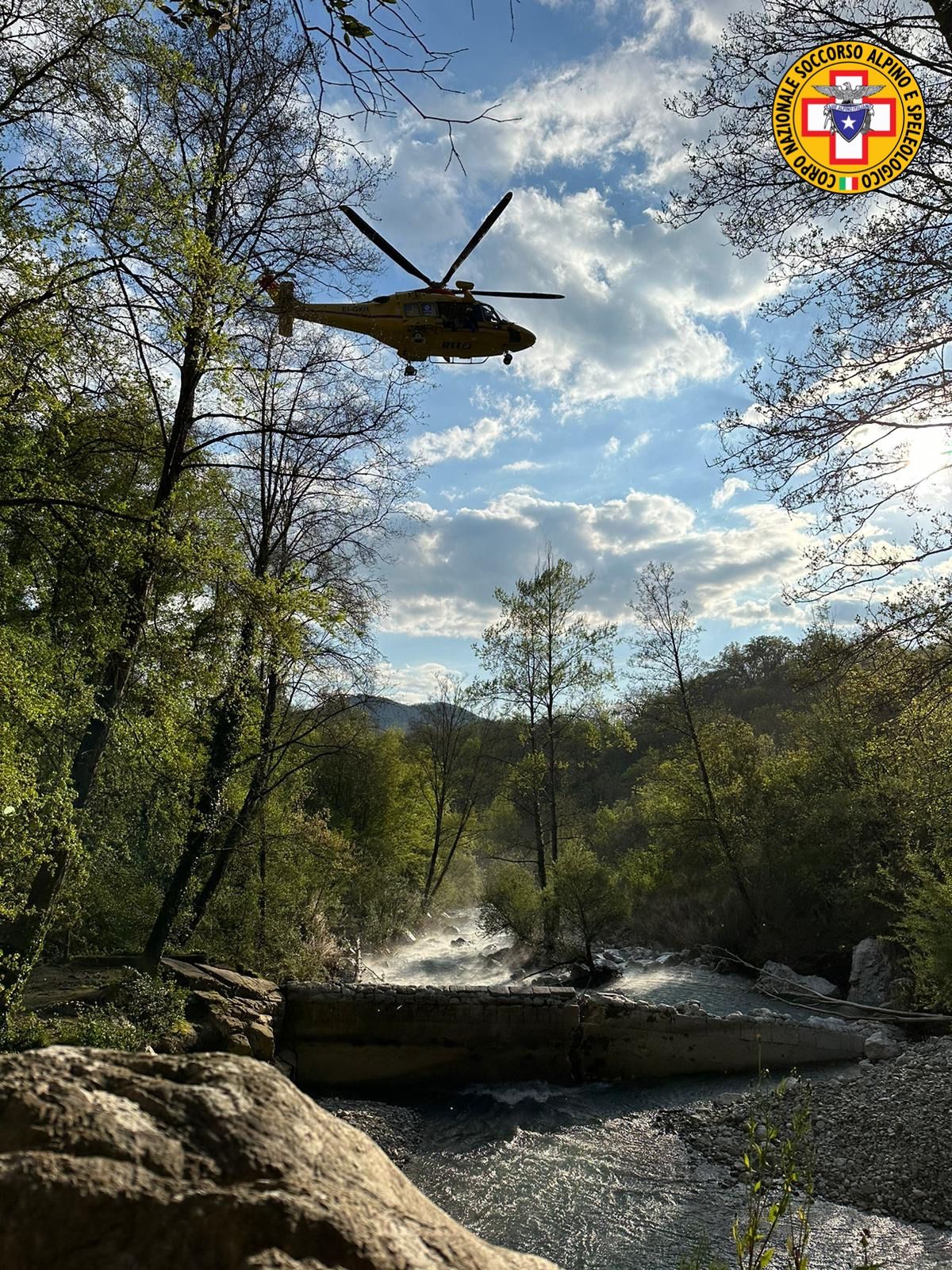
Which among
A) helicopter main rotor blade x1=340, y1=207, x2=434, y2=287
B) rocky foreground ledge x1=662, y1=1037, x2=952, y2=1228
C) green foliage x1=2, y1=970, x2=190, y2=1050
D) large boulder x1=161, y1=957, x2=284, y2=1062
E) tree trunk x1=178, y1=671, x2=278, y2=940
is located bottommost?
rocky foreground ledge x1=662, y1=1037, x2=952, y2=1228

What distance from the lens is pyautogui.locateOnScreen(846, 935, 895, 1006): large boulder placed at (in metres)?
13.3

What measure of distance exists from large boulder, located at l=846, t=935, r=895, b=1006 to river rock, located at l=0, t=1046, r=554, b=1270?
47.7 feet

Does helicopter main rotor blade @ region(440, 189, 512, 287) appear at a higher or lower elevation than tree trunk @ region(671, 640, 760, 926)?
higher

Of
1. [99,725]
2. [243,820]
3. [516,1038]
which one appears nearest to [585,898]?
[516,1038]

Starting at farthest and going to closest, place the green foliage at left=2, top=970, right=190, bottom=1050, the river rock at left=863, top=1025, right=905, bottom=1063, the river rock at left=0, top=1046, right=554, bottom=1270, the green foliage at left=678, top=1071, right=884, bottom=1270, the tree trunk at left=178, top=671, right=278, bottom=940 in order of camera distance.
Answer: the tree trunk at left=178, top=671, right=278, bottom=940, the river rock at left=863, top=1025, right=905, bottom=1063, the green foliage at left=2, top=970, right=190, bottom=1050, the green foliage at left=678, top=1071, right=884, bottom=1270, the river rock at left=0, top=1046, right=554, bottom=1270

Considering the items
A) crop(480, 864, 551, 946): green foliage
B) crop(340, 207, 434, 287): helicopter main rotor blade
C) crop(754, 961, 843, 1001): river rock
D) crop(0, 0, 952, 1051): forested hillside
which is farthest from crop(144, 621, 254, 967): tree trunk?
crop(754, 961, 843, 1001): river rock

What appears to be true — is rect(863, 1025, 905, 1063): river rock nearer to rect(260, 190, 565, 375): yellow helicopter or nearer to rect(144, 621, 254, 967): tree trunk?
rect(144, 621, 254, 967): tree trunk

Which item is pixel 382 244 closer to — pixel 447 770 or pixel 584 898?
pixel 584 898

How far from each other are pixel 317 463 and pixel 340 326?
210cm

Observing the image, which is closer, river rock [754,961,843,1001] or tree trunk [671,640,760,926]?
river rock [754,961,843,1001]

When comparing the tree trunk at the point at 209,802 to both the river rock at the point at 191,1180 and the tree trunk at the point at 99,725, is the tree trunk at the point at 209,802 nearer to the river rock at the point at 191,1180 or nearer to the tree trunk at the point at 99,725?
the tree trunk at the point at 99,725

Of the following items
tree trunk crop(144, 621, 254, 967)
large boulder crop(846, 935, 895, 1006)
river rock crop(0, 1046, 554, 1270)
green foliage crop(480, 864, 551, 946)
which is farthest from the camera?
green foliage crop(480, 864, 551, 946)

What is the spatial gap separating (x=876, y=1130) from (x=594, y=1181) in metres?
3.18

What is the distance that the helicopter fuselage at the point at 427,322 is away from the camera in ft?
37.6
